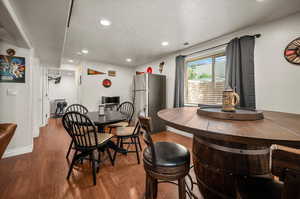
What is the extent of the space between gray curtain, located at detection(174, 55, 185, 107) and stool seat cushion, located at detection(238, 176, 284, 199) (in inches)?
106

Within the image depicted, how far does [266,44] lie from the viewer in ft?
6.97

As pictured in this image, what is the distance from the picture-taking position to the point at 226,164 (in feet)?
3.10

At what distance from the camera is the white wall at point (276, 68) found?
189cm

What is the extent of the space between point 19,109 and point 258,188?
355 cm

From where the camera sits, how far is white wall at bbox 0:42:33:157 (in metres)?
2.13

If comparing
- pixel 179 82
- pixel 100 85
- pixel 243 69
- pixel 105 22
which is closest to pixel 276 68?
pixel 243 69

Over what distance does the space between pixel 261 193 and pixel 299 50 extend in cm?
240

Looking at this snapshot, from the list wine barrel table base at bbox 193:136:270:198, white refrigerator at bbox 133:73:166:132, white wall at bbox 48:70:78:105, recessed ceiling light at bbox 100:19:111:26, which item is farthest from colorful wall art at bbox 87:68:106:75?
wine barrel table base at bbox 193:136:270:198

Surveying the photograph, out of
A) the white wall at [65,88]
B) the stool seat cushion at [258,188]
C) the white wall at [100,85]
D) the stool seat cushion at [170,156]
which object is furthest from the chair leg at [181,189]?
the white wall at [65,88]

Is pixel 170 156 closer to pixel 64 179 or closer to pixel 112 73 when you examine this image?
pixel 64 179

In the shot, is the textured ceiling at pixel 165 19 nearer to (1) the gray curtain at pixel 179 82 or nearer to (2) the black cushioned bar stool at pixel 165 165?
(1) the gray curtain at pixel 179 82

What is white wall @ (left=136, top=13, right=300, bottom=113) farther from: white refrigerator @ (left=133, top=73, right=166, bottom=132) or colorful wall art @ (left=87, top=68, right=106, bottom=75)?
colorful wall art @ (left=87, top=68, right=106, bottom=75)

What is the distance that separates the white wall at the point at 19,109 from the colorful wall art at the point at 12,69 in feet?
0.22

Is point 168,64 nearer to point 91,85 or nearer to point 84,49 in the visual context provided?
point 84,49
